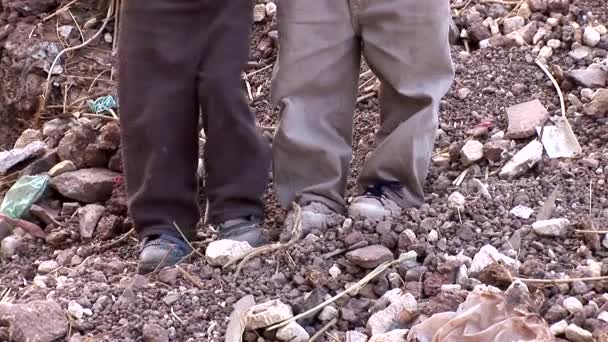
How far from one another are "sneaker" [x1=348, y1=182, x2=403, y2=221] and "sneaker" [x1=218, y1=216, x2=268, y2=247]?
0.19 m

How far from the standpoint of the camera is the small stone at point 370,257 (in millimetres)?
1906

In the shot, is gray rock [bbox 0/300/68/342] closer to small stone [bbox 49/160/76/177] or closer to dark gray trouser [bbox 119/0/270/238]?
dark gray trouser [bbox 119/0/270/238]

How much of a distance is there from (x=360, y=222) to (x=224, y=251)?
0.26 m

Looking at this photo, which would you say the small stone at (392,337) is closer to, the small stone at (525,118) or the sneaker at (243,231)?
the sneaker at (243,231)

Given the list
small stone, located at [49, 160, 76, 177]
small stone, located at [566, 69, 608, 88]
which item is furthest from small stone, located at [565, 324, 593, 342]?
small stone, located at [49, 160, 76, 177]

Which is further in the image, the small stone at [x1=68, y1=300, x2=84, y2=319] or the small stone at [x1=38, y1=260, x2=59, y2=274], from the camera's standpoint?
the small stone at [x1=38, y1=260, x2=59, y2=274]

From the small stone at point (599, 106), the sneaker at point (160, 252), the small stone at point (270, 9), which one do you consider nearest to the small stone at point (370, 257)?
the sneaker at point (160, 252)

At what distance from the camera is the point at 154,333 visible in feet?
5.82

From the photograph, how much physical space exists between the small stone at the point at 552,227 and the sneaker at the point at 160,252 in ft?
2.19

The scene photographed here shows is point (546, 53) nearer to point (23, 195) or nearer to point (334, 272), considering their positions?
point (334, 272)

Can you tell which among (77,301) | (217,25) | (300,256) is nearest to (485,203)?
(300,256)

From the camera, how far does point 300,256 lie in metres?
1.98

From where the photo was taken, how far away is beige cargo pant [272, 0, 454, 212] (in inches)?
82.6

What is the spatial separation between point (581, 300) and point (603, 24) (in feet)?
3.81
